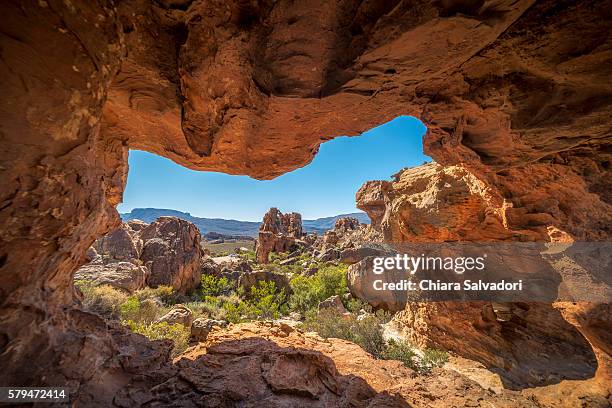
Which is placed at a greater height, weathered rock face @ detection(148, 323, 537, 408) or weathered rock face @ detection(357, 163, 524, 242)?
weathered rock face @ detection(357, 163, 524, 242)

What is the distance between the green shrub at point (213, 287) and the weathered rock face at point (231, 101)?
1510 centimetres

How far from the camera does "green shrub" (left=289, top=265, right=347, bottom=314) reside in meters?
15.8

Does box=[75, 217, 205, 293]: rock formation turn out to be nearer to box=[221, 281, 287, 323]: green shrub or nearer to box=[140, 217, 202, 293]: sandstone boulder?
box=[140, 217, 202, 293]: sandstone boulder

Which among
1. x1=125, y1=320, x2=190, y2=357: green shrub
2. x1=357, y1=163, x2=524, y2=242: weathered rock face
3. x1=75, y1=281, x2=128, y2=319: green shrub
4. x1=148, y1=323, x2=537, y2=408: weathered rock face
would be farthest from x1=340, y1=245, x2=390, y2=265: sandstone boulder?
x1=148, y1=323, x2=537, y2=408: weathered rock face

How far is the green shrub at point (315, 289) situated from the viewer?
15766mm

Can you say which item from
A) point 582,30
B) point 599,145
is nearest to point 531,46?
point 582,30

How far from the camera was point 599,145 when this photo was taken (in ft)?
13.5

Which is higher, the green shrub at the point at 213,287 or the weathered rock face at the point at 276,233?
the weathered rock face at the point at 276,233

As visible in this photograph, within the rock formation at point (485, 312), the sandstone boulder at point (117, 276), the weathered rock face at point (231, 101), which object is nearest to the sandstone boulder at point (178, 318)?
the weathered rock face at point (231, 101)

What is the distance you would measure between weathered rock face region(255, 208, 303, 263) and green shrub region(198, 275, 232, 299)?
59.0 feet

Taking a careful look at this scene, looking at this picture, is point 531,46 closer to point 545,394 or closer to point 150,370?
point 150,370

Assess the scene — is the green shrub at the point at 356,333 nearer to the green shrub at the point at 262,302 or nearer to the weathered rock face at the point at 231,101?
the green shrub at the point at 262,302

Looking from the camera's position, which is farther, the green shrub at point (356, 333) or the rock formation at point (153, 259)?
the rock formation at point (153, 259)

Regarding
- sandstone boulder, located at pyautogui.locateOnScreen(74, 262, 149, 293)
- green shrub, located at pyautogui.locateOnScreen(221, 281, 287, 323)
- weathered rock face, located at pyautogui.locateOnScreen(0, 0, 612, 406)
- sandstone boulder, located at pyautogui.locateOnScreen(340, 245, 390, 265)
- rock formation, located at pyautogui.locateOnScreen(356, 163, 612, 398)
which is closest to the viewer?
weathered rock face, located at pyautogui.locateOnScreen(0, 0, 612, 406)
